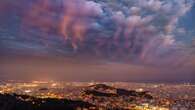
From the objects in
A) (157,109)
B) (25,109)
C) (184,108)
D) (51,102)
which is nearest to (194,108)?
(184,108)

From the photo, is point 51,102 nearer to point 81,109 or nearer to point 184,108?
point 81,109

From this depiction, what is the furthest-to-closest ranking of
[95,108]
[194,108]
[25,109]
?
[194,108] → [95,108] → [25,109]

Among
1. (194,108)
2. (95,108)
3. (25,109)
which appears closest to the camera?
(25,109)

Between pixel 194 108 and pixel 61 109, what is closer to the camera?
pixel 61 109

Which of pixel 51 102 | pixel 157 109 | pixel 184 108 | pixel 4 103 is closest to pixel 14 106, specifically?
pixel 4 103

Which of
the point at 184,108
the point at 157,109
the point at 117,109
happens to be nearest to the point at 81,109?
the point at 117,109

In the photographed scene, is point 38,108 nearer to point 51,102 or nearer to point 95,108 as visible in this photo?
point 51,102

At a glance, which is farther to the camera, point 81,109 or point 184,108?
point 184,108

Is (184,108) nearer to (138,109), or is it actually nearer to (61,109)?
(138,109)
